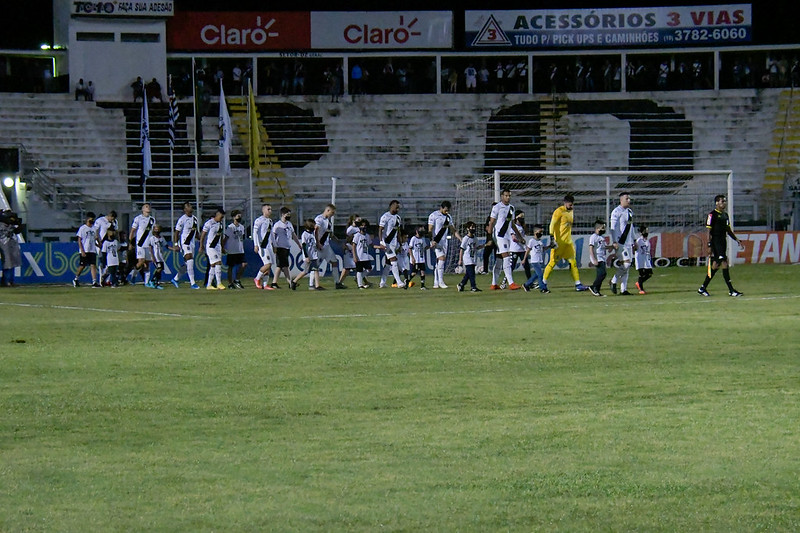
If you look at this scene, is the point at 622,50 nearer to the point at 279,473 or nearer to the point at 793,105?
the point at 793,105

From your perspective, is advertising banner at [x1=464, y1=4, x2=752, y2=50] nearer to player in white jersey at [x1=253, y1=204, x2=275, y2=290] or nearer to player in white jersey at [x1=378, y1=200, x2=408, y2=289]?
player in white jersey at [x1=378, y1=200, x2=408, y2=289]

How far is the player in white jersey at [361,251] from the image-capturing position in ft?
93.1

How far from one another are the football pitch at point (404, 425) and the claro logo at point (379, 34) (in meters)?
32.5

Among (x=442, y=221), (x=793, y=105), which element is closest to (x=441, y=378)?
(x=442, y=221)

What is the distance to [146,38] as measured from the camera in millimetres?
47781

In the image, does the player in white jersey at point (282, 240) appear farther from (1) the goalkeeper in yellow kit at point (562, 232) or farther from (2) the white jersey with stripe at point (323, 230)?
(1) the goalkeeper in yellow kit at point (562, 232)

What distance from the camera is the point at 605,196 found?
3944 centimetres

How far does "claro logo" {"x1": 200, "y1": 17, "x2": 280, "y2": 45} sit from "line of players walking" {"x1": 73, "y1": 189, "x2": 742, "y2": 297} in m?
17.5

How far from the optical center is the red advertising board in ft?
159

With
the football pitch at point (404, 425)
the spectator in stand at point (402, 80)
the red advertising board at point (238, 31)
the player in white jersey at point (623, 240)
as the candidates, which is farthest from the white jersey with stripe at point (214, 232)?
the red advertising board at point (238, 31)

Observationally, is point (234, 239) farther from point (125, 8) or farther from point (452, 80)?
point (125, 8)

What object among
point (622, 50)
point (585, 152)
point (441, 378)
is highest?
point (622, 50)

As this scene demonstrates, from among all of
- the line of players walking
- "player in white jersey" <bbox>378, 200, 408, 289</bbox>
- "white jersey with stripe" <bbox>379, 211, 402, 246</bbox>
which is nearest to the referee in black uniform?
the line of players walking

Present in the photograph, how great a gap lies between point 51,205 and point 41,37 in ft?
54.3
